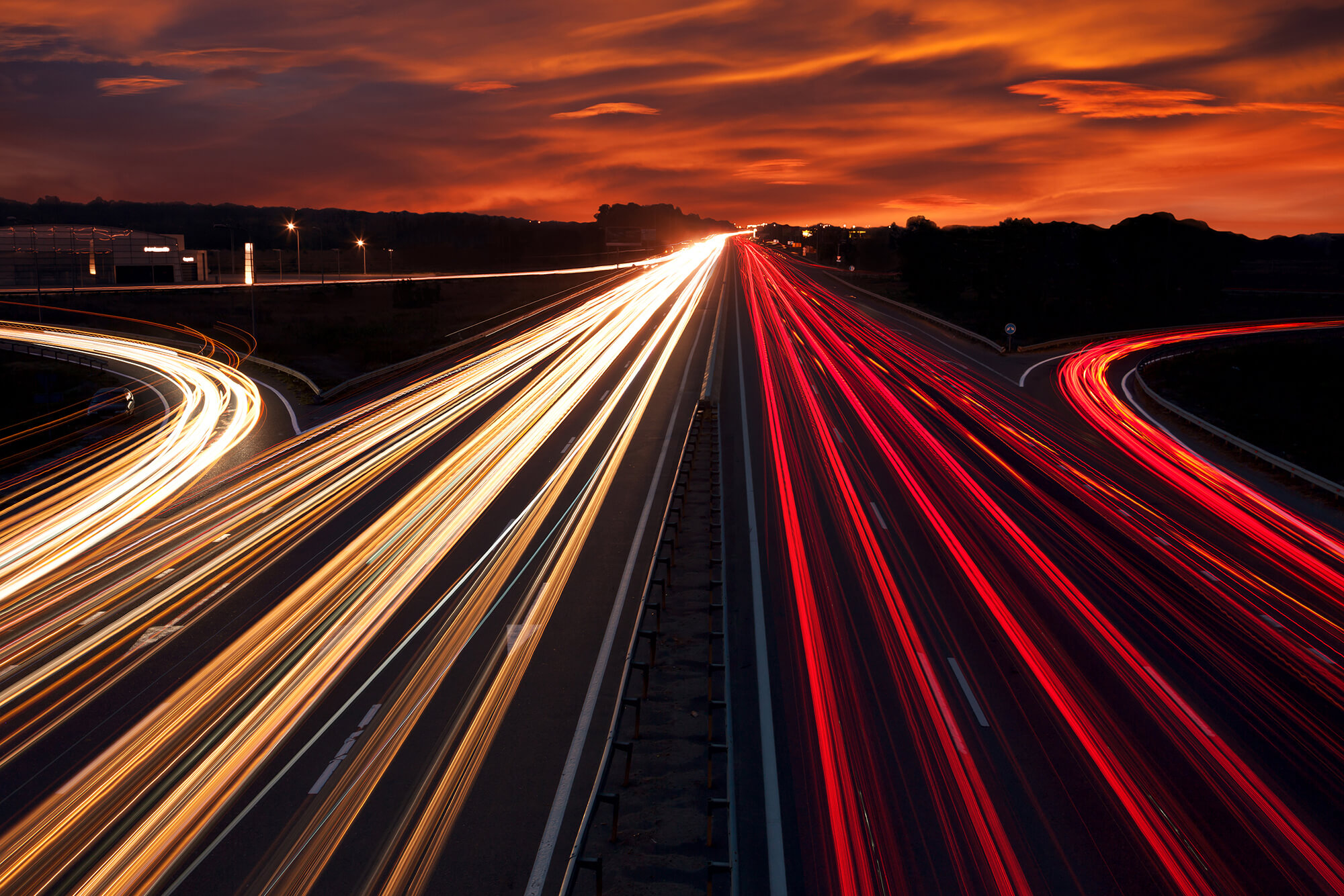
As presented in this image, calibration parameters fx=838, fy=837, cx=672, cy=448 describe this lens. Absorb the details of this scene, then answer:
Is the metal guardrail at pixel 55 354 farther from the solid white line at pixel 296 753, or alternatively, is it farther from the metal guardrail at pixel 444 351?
the solid white line at pixel 296 753

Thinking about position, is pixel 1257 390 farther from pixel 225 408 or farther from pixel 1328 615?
pixel 225 408

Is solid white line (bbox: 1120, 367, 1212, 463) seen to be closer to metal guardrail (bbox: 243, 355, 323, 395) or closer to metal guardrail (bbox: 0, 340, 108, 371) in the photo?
metal guardrail (bbox: 243, 355, 323, 395)

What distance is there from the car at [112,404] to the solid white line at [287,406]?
5491 mm

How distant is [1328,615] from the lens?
50.9 feet

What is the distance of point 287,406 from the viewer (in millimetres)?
34500

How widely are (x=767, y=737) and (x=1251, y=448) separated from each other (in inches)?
951

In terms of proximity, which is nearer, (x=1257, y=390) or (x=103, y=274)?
(x=1257, y=390)

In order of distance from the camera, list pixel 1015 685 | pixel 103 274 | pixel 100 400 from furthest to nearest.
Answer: pixel 103 274
pixel 100 400
pixel 1015 685

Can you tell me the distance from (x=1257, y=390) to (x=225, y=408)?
49.7 metres

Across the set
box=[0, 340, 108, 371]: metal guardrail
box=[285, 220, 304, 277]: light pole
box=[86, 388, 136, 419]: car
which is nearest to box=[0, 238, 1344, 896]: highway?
box=[86, 388, 136, 419]: car

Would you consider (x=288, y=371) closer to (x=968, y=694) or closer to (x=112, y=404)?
(x=112, y=404)

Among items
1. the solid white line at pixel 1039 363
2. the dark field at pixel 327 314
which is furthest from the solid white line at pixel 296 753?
the solid white line at pixel 1039 363

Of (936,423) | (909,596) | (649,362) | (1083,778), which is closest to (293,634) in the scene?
(909,596)

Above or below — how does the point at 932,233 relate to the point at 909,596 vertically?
above
